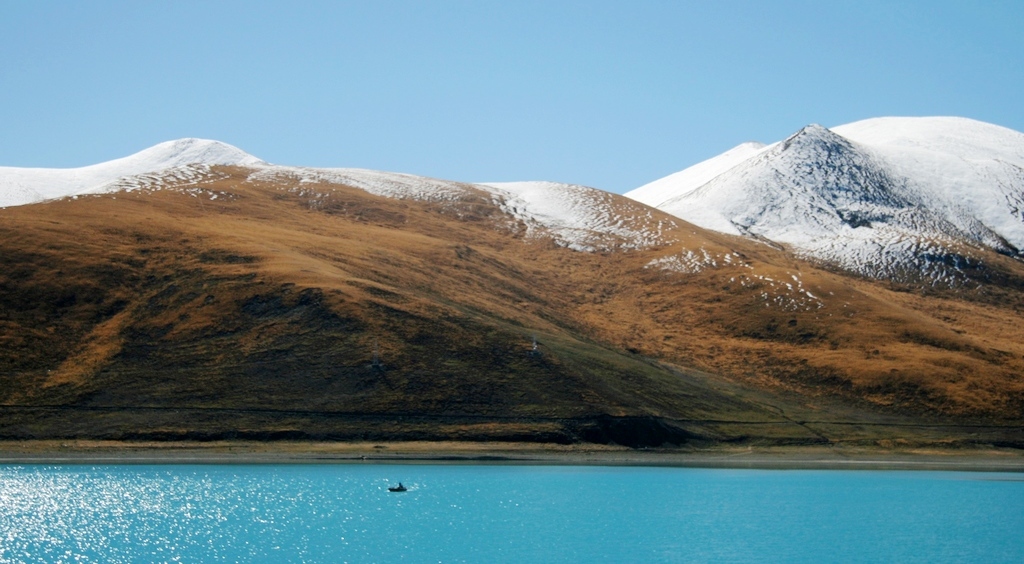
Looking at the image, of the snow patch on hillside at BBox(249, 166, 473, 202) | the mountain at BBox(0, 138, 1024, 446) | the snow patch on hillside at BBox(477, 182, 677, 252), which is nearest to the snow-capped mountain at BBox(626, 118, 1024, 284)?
the mountain at BBox(0, 138, 1024, 446)

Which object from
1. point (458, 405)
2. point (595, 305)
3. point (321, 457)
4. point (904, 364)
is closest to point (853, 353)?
point (904, 364)

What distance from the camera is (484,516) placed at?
2147 inches

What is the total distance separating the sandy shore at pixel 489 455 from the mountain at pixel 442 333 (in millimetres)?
1606

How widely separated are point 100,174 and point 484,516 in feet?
482

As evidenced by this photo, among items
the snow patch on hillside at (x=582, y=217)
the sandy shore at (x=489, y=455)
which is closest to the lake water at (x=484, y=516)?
the sandy shore at (x=489, y=455)

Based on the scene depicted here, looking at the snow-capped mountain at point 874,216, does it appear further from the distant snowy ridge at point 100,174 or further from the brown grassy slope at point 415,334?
the distant snowy ridge at point 100,174

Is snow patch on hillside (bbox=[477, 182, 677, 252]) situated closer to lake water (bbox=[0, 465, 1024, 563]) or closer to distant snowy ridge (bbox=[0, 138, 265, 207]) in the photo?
distant snowy ridge (bbox=[0, 138, 265, 207])

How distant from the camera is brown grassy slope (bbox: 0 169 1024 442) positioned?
81.6 meters

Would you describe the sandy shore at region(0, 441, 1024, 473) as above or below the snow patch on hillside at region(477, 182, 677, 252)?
below

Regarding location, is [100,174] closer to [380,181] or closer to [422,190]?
[380,181]

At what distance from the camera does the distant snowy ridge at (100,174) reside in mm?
154250

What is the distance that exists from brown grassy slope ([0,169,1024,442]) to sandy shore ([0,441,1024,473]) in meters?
2.16

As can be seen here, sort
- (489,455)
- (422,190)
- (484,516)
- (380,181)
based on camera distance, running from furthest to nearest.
A: (380,181) < (422,190) < (489,455) < (484,516)

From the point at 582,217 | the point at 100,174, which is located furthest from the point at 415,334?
the point at 100,174
